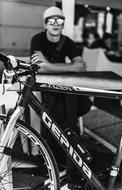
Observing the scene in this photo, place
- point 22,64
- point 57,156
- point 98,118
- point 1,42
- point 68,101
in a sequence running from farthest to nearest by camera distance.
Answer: point 98,118 → point 1,42 → point 57,156 → point 68,101 → point 22,64

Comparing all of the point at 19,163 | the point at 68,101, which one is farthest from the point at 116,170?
the point at 19,163

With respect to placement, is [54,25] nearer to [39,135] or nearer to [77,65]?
[77,65]

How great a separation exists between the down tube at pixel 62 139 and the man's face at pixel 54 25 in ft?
2.74

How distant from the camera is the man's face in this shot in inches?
80.1

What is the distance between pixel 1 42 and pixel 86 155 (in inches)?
86.9

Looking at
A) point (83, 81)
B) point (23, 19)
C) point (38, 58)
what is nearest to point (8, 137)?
point (83, 81)

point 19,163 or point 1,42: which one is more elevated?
point 1,42

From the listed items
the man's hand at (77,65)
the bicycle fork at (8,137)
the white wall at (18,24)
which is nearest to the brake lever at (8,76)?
the bicycle fork at (8,137)

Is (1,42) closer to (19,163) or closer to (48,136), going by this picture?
(48,136)

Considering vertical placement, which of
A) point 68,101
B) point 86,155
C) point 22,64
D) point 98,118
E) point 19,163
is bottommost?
point 98,118

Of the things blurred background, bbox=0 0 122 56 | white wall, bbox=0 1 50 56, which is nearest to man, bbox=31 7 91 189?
blurred background, bbox=0 0 122 56

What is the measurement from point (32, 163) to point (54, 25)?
110 centimetres

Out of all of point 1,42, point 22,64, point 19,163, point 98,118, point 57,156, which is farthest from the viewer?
Answer: point 98,118

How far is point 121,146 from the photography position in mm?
1565
